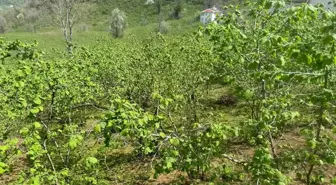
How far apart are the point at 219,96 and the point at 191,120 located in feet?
27.0

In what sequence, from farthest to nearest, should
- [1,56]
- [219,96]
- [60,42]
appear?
1. [60,42]
2. [219,96]
3. [1,56]

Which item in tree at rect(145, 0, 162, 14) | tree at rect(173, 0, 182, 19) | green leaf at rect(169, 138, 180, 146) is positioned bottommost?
green leaf at rect(169, 138, 180, 146)

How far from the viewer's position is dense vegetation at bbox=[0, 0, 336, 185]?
3.47 metres

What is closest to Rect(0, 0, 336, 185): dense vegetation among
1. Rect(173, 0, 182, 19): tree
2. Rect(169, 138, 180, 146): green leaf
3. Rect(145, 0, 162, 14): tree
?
Rect(169, 138, 180, 146): green leaf

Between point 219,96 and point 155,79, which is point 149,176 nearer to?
point 155,79

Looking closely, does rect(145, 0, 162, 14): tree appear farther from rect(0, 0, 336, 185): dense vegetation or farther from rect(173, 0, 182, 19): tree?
rect(0, 0, 336, 185): dense vegetation

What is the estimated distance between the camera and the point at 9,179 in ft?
31.8

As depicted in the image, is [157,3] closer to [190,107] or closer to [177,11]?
[177,11]

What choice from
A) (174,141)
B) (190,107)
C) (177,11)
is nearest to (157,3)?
(177,11)

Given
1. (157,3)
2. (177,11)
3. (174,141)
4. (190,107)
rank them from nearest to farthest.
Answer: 1. (174,141)
2. (190,107)
3. (177,11)
4. (157,3)

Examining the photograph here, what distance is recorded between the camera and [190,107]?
807 centimetres

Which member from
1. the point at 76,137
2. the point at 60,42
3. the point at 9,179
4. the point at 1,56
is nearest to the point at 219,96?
the point at 9,179

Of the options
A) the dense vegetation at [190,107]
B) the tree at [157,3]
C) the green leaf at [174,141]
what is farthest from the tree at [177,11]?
the green leaf at [174,141]

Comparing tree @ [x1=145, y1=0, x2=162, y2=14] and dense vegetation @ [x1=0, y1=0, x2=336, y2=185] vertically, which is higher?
tree @ [x1=145, y1=0, x2=162, y2=14]
